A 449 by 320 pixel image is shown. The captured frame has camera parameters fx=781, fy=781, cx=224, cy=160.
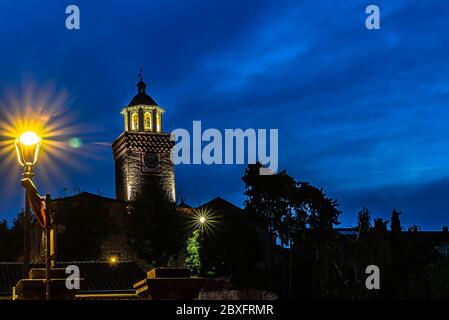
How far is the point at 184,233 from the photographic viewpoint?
69.1m

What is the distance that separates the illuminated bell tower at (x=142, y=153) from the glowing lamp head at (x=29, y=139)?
62203 millimetres

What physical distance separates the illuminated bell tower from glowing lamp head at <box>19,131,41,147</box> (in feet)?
204

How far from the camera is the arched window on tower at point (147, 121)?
79144mm

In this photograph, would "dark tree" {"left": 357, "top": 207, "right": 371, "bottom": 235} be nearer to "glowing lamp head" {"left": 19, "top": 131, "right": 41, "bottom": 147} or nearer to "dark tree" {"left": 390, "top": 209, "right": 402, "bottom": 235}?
"dark tree" {"left": 390, "top": 209, "right": 402, "bottom": 235}

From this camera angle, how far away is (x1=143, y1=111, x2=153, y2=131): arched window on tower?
79.1 m

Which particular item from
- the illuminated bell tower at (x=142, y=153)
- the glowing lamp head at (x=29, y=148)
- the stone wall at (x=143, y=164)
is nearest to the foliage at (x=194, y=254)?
the illuminated bell tower at (x=142, y=153)

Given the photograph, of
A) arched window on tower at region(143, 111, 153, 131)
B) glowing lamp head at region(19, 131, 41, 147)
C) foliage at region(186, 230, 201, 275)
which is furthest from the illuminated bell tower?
glowing lamp head at region(19, 131, 41, 147)

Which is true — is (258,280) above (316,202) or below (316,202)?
below

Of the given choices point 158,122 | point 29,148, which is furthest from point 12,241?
point 29,148

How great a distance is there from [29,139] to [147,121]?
2735 inches

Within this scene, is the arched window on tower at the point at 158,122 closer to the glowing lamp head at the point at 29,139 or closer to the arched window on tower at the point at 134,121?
the arched window on tower at the point at 134,121
